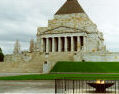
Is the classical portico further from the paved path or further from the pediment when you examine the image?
the paved path

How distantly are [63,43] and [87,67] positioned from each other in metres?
34.5

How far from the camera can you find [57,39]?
82.0 m

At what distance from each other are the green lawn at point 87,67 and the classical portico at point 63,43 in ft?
81.5

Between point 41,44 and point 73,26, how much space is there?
40.9 ft

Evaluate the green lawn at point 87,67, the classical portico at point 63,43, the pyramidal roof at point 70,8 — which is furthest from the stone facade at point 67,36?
the green lawn at point 87,67

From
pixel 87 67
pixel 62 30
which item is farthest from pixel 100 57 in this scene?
pixel 62 30

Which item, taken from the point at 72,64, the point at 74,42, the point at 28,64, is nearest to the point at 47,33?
the point at 74,42

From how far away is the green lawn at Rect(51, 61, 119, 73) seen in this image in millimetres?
47312

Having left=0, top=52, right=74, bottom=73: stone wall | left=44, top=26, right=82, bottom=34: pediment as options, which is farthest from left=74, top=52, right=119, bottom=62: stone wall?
left=44, top=26, right=82, bottom=34: pediment

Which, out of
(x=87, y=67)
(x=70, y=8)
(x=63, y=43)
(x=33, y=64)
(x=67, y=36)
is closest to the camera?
(x=87, y=67)

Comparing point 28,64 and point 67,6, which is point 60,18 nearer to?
point 67,6

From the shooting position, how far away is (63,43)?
3270 inches

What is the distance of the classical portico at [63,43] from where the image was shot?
7749cm

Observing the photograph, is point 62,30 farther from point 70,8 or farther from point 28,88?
point 28,88
